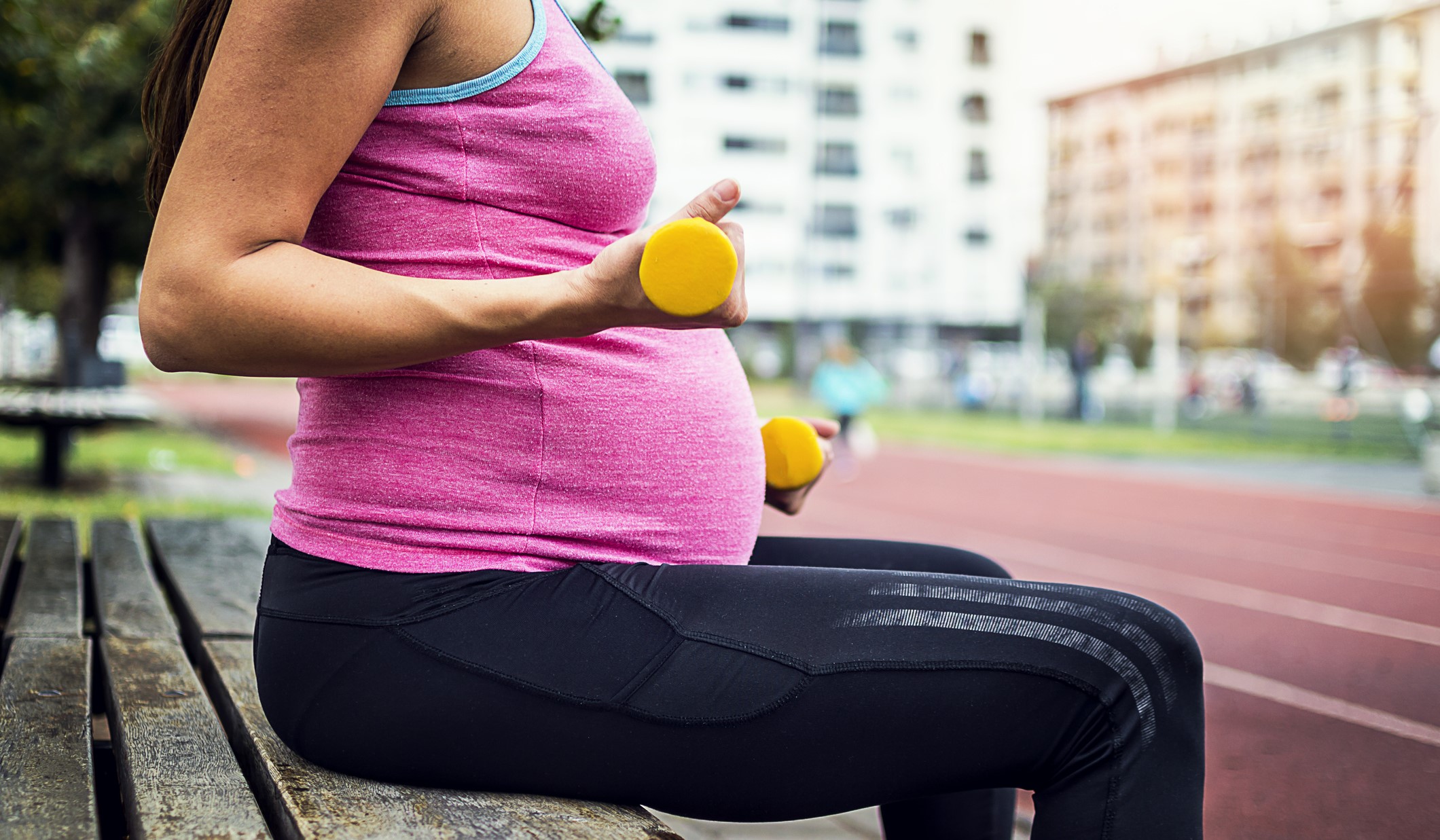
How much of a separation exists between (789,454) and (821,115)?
2066 inches

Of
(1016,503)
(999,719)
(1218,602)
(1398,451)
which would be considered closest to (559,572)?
(999,719)

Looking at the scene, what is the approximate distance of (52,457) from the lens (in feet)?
27.2

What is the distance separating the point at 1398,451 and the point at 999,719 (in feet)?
65.7

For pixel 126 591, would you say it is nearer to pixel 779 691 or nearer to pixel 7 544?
pixel 7 544

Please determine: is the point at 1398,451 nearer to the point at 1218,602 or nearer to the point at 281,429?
the point at 1218,602

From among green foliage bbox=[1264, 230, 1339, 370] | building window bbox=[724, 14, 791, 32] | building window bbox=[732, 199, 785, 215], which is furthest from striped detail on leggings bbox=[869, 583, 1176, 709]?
building window bbox=[724, 14, 791, 32]

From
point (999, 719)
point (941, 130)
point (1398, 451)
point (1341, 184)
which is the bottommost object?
point (1398, 451)

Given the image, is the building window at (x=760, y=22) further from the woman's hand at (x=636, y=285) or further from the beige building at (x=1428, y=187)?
the woman's hand at (x=636, y=285)

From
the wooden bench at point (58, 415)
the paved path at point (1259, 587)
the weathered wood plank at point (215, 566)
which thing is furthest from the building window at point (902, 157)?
the weathered wood plank at point (215, 566)

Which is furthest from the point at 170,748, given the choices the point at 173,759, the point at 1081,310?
the point at 1081,310

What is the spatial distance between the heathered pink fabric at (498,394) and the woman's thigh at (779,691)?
7cm

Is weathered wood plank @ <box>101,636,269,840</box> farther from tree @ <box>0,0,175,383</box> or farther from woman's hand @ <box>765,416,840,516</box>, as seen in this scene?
tree @ <box>0,0,175,383</box>

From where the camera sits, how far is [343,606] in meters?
1.16

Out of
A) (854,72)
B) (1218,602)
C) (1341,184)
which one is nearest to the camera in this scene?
(1218,602)
